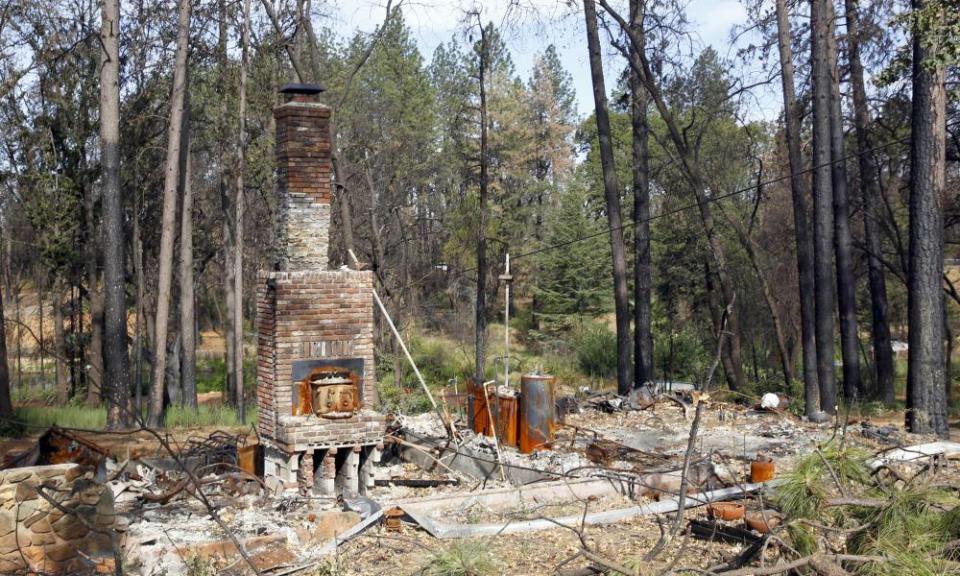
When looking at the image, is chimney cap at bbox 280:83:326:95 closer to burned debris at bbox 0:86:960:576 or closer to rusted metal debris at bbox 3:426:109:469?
burned debris at bbox 0:86:960:576

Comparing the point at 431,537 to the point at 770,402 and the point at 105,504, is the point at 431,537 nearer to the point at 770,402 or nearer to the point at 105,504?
the point at 105,504

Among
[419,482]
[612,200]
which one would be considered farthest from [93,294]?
[419,482]

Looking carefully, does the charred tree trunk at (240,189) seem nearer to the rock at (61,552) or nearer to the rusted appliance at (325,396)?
the rusted appliance at (325,396)

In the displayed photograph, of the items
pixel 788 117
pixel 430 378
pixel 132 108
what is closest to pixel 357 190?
pixel 430 378

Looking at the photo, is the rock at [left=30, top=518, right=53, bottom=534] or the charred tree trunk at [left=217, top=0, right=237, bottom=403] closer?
the rock at [left=30, top=518, right=53, bottom=534]

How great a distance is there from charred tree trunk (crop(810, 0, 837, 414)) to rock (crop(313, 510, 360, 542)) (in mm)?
10827

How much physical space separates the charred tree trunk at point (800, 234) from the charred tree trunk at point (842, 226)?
77 cm

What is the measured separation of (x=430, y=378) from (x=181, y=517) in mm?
21795

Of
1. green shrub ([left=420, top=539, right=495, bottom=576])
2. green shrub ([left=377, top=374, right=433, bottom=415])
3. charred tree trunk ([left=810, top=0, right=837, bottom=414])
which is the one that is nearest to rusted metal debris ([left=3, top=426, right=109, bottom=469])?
green shrub ([left=420, top=539, right=495, bottom=576])

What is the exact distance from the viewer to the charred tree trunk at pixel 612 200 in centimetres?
1992

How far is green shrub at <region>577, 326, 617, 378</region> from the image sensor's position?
29578 mm

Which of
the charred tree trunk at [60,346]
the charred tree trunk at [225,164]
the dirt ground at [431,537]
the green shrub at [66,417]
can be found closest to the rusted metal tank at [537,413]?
the dirt ground at [431,537]

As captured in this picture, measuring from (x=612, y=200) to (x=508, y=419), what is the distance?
872 centimetres

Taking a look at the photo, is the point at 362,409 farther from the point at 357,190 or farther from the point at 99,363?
the point at 357,190
